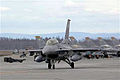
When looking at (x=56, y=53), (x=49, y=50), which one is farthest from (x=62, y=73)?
(x=56, y=53)

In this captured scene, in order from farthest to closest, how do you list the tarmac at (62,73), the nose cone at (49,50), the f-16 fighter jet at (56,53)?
1. the f-16 fighter jet at (56,53)
2. the nose cone at (49,50)
3. the tarmac at (62,73)

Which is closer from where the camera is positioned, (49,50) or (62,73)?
(62,73)

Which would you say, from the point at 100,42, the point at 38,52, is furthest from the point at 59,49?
the point at 100,42

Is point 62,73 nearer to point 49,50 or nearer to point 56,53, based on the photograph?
point 49,50

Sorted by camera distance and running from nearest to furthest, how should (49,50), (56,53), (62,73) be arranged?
1. (62,73)
2. (49,50)
3. (56,53)

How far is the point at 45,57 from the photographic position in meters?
36.1

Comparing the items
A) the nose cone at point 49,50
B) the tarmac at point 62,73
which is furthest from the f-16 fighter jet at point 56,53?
the tarmac at point 62,73

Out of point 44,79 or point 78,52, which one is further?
point 78,52

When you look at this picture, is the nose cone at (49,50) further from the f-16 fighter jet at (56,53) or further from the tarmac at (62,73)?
the tarmac at (62,73)

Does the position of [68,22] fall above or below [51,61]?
above

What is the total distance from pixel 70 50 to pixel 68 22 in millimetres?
6845

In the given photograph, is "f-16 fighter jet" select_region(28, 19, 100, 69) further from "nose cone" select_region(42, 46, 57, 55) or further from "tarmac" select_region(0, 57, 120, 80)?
"tarmac" select_region(0, 57, 120, 80)

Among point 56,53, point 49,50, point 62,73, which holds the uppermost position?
point 49,50

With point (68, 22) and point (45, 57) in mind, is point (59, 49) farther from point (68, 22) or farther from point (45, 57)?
point (68, 22)
